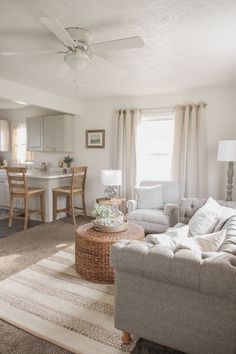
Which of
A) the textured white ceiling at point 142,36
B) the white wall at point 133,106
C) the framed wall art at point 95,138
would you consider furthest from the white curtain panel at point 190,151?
the framed wall art at point 95,138

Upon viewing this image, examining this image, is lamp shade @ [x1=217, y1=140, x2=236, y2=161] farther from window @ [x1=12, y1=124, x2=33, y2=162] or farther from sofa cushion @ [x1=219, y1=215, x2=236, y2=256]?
window @ [x1=12, y1=124, x2=33, y2=162]

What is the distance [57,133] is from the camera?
17.9ft

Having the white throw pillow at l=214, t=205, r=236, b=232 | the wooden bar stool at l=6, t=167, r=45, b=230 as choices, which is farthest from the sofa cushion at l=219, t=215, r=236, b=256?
the wooden bar stool at l=6, t=167, r=45, b=230

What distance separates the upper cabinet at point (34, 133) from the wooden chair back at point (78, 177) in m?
1.44

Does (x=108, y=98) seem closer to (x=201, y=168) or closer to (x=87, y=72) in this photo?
(x=87, y=72)

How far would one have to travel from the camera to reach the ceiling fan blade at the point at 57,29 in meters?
1.69

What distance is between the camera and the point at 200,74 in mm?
3492

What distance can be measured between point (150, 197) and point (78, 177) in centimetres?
155

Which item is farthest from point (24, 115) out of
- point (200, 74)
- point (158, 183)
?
point (200, 74)

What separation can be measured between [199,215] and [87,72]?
2353mm

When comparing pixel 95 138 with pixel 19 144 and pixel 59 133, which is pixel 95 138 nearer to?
pixel 59 133

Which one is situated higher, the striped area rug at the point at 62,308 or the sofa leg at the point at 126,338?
the sofa leg at the point at 126,338

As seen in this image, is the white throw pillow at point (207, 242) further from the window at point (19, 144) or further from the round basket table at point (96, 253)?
the window at point (19, 144)

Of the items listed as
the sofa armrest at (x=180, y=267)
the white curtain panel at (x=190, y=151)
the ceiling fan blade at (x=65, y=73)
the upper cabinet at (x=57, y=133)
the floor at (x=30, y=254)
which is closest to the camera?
the sofa armrest at (x=180, y=267)
